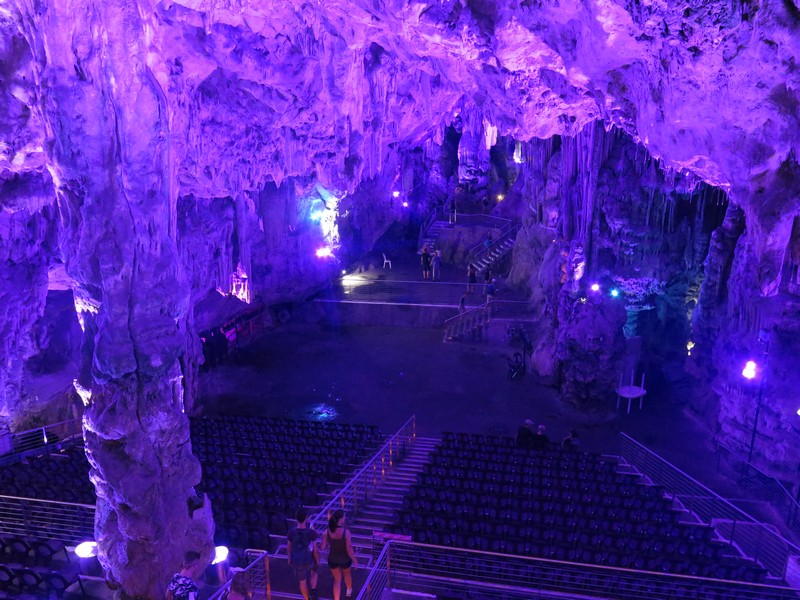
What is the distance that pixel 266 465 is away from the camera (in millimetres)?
12836

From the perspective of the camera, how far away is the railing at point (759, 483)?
1281 cm

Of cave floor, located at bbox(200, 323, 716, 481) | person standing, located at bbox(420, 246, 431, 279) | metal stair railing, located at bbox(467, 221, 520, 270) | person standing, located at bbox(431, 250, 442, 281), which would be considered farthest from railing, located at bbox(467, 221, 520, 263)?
cave floor, located at bbox(200, 323, 716, 481)

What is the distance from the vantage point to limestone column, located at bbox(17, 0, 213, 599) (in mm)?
7441

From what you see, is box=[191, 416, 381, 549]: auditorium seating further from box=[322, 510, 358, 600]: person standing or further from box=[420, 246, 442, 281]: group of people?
box=[420, 246, 442, 281]: group of people

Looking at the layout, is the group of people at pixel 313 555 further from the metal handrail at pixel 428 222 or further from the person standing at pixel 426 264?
the metal handrail at pixel 428 222

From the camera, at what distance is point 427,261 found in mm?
28078

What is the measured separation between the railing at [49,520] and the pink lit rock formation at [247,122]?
2.13m

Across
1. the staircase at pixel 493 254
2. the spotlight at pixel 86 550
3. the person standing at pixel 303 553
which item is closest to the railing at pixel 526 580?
the person standing at pixel 303 553

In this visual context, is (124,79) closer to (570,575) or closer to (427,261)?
(570,575)

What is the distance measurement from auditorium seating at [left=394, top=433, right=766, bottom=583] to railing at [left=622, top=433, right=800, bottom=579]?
835mm

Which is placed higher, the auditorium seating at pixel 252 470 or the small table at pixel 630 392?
the small table at pixel 630 392

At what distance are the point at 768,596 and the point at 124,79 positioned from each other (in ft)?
35.2

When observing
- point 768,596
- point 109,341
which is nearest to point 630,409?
point 768,596

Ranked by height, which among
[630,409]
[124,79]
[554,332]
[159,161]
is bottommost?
[630,409]
